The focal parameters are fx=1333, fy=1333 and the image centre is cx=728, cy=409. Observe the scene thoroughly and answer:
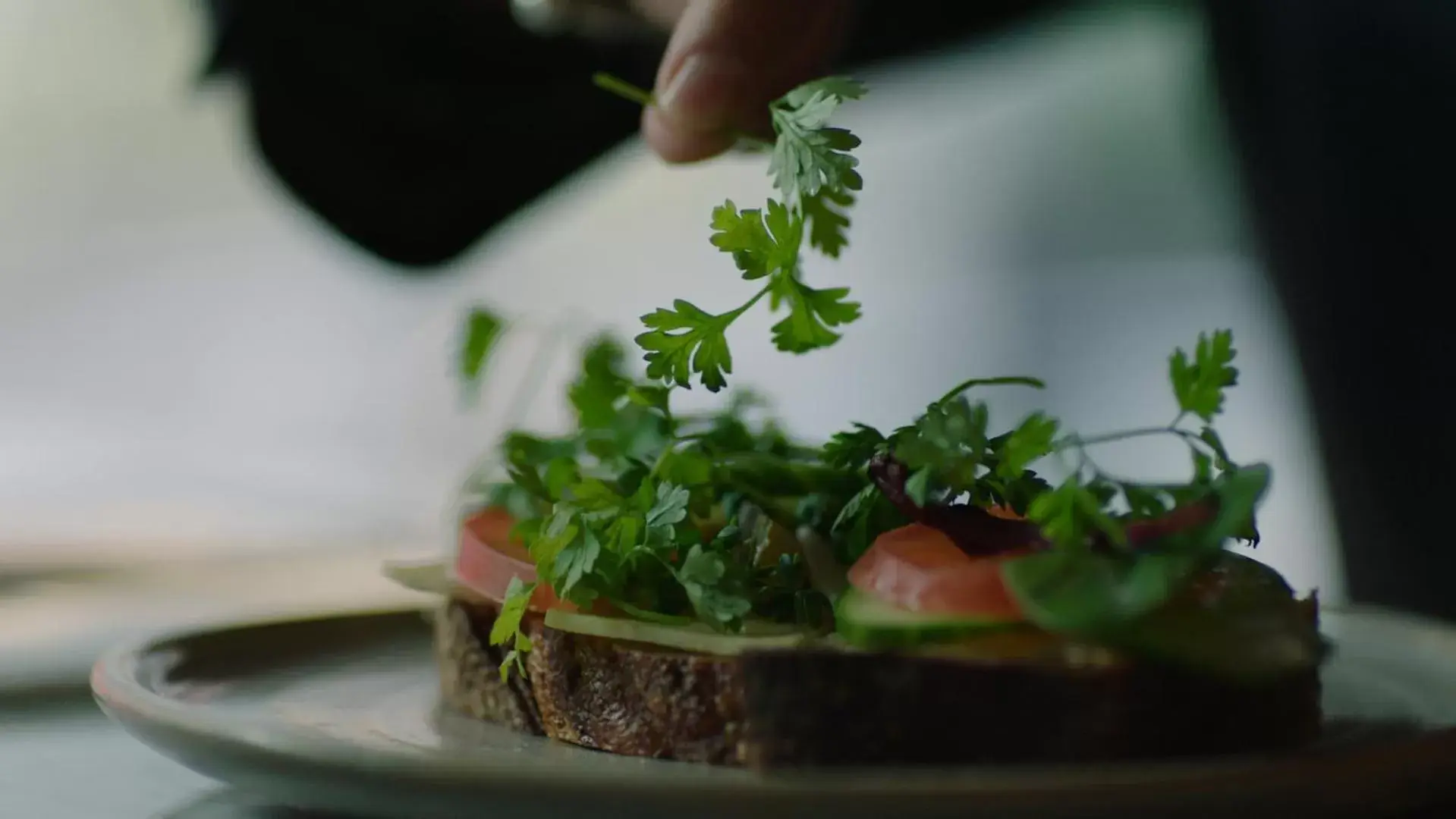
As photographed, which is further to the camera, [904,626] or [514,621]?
[514,621]

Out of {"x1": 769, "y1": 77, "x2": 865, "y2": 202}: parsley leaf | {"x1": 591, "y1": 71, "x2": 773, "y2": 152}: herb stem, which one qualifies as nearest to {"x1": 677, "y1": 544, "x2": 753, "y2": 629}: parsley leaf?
{"x1": 769, "y1": 77, "x2": 865, "y2": 202}: parsley leaf

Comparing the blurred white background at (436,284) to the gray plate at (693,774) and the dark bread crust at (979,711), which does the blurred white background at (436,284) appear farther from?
the dark bread crust at (979,711)

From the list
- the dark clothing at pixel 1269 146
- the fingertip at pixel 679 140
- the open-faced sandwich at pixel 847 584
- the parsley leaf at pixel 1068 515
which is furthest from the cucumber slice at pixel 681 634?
the dark clothing at pixel 1269 146

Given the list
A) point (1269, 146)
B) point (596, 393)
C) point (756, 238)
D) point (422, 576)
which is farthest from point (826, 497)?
point (1269, 146)

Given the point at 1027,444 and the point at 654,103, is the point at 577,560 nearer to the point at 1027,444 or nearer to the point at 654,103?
the point at 1027,444

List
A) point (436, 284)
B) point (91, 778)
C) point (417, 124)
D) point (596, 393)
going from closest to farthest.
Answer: point (91, 778) < point (596, 393) < point (417, 124) < point (436, 284)

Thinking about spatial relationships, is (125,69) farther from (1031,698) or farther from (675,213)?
(1031,698)
